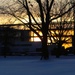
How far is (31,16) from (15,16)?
2.03 meters

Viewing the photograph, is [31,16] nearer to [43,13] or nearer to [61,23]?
[43,13]

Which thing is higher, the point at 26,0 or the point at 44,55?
the point at 26,0

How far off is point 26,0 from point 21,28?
7667 centimetres

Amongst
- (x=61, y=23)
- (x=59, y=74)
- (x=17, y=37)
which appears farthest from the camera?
(x=17, y=37)

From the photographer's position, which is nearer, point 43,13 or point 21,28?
point 43,13

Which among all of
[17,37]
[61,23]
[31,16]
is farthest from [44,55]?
[17,37]

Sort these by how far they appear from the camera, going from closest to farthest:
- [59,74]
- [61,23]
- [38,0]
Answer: [59,74], [38,0], [61,23]

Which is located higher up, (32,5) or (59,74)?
(32,5)

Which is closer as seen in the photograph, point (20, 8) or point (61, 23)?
point (20, 8)

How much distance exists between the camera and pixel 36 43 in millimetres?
116812

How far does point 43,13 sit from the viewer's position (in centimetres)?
3975

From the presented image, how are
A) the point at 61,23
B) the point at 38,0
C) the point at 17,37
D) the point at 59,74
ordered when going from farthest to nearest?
1. the point at 17,37
2. the point at 61,23
3. the point at 38,0
4. the point at 59,74

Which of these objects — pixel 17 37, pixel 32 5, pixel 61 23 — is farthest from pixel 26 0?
pixel 17 37

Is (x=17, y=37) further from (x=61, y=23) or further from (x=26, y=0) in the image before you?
(x=26, y=0)
